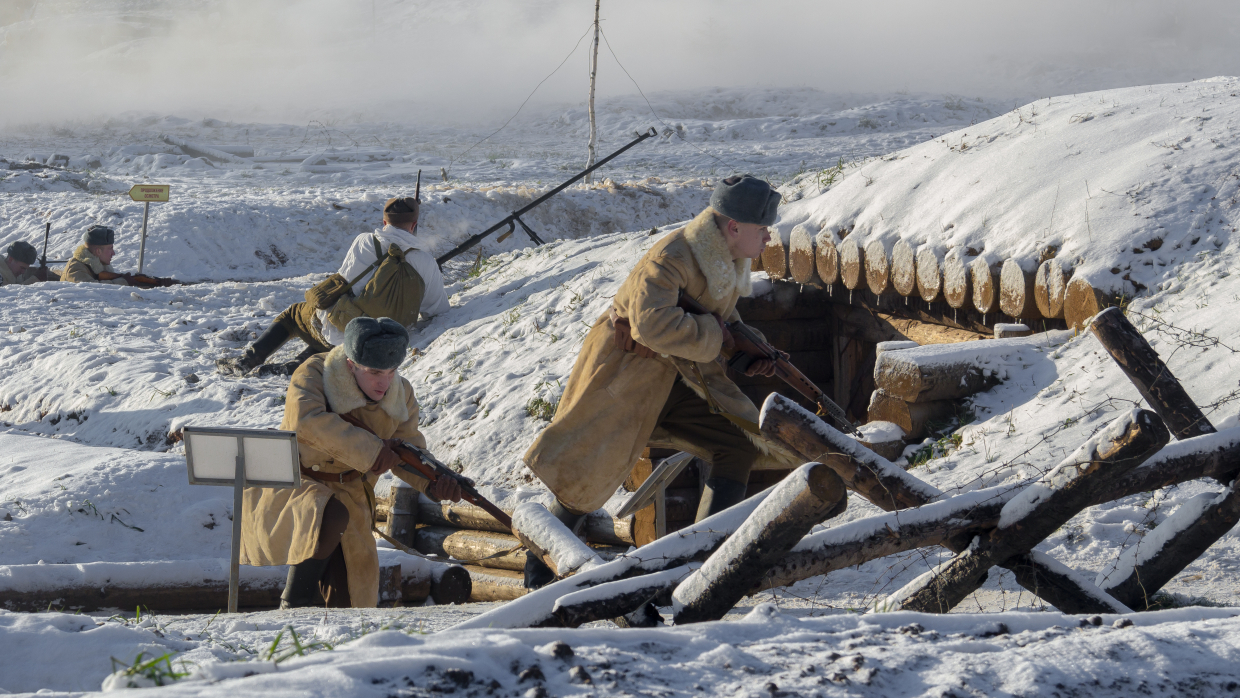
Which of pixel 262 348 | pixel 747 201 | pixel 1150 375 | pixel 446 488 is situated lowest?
pixel 262 348

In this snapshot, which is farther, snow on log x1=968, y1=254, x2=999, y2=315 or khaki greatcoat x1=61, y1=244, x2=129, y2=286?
khaki greatcoat x1=61, y1=244, x2=129, y2=286

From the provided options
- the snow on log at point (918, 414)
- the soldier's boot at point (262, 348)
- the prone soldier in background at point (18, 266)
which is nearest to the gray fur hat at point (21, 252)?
the prone soldier in background at point (18, 266)

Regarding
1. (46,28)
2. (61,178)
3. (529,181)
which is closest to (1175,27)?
(529,181)

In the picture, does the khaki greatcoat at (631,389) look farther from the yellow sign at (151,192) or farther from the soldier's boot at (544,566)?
the yellow sign at (151,192)

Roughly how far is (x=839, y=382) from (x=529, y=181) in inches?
562

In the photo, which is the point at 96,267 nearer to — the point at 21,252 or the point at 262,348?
the point at 21,252

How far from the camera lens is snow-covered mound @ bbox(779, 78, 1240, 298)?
5043mm

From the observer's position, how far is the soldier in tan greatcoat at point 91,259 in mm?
12055

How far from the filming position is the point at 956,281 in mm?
5410

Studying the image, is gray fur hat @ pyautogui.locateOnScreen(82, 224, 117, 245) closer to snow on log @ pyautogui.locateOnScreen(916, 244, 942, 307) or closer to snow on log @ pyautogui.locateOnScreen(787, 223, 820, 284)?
snow on log @ pyautogui.locateOnScreen(787, 223, 820, 284)

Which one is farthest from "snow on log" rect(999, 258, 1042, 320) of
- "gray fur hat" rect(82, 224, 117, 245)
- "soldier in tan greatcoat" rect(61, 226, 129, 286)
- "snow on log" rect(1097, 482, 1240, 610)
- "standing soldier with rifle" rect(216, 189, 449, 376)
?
"gray fur hat" rect(82, 224, 117, 245)

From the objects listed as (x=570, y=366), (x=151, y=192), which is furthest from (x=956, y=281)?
(x=151, y=192)

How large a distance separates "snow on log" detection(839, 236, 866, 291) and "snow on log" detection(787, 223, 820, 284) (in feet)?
0.80

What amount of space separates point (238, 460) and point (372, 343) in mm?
741
